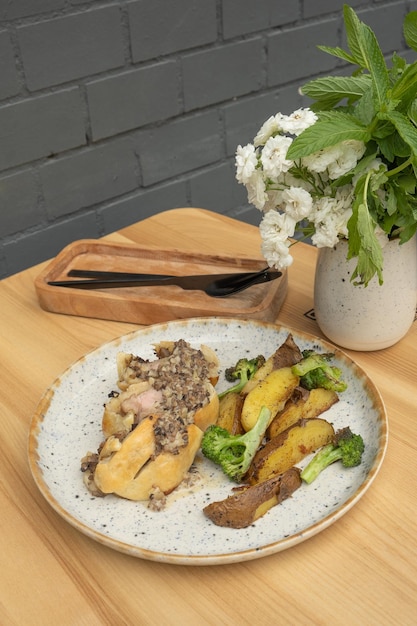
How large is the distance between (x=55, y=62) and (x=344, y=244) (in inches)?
48.5

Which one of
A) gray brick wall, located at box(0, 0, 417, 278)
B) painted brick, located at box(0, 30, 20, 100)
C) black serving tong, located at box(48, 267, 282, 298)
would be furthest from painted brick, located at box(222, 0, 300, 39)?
black serving tong, located at box(48, 267, 282, 298)

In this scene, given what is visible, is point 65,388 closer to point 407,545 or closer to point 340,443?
point 340,443

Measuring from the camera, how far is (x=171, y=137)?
7.60 ft

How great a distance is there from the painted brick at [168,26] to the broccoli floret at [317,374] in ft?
4.68

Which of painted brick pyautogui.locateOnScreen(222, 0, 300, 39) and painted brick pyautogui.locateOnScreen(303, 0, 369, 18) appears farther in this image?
painted brick pyautogui.locateOnScreen(303, 0, 369, 18)

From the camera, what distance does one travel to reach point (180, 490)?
35.8 inches

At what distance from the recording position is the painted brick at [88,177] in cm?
207

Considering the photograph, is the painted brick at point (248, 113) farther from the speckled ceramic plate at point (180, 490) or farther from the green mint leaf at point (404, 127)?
the green mint leaf at point (404, 127)

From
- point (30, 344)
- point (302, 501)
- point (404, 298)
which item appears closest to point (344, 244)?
point (404, 298)

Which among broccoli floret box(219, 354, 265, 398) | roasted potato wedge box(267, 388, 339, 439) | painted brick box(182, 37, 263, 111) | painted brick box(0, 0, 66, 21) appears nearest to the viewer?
roasted potato wedge box(267, 388, 339, 439)

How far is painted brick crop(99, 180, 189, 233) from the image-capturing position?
2.28 metres

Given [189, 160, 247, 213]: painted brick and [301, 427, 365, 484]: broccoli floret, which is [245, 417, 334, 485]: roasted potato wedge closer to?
[301, 427, 365, 484]: broccoli floret

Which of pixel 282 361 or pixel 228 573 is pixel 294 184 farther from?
pixel 228 573

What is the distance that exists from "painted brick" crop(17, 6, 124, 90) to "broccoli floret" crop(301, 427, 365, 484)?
144 cm
